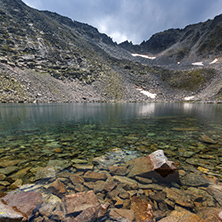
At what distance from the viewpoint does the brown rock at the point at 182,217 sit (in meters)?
3.05

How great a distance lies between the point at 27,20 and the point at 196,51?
156356mm

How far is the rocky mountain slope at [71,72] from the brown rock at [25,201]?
2280 inches

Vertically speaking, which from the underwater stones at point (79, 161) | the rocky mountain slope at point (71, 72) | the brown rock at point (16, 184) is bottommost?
the underwater stones at point (79, 161)

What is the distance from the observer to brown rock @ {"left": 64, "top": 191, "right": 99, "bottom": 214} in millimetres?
3307

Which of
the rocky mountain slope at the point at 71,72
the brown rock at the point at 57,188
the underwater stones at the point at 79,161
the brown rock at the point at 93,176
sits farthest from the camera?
the rocky mountain slope at the point at 71,72

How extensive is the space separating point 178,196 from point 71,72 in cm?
8694

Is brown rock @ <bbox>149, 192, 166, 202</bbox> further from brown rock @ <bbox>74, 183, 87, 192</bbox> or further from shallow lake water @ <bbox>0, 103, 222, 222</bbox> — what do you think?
brown rock @ <bbox>74, 183, 87, 192</bbox>

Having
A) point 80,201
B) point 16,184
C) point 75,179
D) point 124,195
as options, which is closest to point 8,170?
point 16,184

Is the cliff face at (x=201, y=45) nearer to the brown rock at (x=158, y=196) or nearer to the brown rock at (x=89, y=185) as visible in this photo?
the brown rock at (x=158, y=196)

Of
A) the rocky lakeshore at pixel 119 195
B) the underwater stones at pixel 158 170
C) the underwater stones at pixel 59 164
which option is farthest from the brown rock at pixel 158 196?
the underwater stones at pixel 59 164

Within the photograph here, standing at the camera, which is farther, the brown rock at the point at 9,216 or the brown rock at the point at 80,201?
the brown rock at the point at 80,201

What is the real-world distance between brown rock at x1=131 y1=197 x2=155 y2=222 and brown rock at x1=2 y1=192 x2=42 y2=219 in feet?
8.67

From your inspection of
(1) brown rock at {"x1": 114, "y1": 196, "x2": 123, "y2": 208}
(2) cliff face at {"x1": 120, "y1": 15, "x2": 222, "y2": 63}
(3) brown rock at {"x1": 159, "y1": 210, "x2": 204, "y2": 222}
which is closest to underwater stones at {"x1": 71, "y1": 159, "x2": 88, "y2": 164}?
(1) brown rock at {"x1": 114, "y1": 196, "x2": 123, "y2": 208}

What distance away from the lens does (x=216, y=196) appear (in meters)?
3.88
